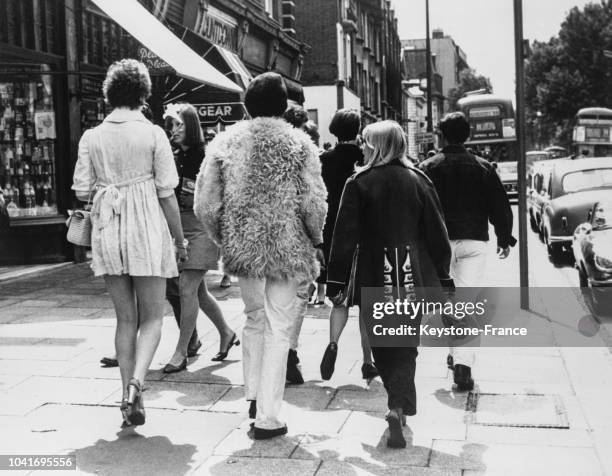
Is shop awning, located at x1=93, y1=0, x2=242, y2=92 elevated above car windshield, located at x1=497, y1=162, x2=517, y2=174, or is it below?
above

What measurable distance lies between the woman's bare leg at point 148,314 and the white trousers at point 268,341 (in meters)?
0.49

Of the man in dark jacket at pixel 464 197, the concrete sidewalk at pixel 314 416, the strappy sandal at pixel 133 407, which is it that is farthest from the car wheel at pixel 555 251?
the strappy sandal at pixel 133 407

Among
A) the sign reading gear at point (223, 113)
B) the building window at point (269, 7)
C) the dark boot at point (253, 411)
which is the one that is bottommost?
the dark boot at point (253, 411)

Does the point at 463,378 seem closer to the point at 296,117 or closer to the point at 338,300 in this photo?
the point at 338,300

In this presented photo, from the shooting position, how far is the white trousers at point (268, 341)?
4.51m

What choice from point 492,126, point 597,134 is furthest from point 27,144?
point 597,134

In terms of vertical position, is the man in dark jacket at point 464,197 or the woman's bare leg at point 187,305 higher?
the man in dark jacket at point 464,197

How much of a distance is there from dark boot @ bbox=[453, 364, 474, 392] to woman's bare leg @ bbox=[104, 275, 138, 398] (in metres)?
2.07

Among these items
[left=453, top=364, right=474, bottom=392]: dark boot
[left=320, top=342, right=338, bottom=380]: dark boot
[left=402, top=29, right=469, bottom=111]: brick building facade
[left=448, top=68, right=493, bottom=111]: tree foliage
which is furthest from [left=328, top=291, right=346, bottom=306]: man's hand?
[left=402, top=29, right=469, bottom=111]: brick building facade

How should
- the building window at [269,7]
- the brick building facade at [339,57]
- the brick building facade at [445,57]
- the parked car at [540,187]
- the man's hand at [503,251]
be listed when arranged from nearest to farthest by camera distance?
the man's hand at [503,251]
the parked car at [540,187]
the building window at [269,7]
the brick building facade at [339,57]
the brick building facade at [445,57]

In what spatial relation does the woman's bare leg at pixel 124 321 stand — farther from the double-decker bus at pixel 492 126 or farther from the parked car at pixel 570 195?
the double-decker bus at pixel 492 126

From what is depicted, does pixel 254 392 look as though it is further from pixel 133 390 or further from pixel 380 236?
pixel 380 236

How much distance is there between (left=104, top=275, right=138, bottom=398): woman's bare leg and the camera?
4.70m

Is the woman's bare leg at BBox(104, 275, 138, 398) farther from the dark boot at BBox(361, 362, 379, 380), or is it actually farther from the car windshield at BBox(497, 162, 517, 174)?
the car windshield at BBox(497, 162, 517, 174)
